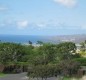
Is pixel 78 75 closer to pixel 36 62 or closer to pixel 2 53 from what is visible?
pixel 36 62

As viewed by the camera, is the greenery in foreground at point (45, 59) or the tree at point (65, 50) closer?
the greenery in foreground at point (45, 59)

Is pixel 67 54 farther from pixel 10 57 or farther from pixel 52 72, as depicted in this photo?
pixel 52 72

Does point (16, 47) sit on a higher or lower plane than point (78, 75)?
higher

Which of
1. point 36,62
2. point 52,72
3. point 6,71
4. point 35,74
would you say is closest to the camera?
point 35,74

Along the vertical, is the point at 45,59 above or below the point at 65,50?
below

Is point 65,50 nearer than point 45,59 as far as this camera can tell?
No

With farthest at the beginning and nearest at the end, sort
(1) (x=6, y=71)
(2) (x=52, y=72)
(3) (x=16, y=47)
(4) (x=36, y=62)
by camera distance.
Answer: (3) (x=16, y=47) → (1) (x=6, y=71) → (4) (x=36, y=62) → (2) (x=52, y=72)

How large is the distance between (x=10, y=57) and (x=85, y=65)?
45.0 ft

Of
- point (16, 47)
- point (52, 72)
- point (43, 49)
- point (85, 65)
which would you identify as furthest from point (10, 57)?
point (52, 72)

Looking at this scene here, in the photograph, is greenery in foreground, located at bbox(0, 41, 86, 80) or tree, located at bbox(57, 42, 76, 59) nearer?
greenery in foreground, located at bbox(0, 41, 86, 80)

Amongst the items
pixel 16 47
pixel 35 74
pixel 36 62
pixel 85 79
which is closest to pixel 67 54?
pixel 16 47

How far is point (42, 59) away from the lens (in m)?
51.0

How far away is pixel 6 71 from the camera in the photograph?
56.5 metres

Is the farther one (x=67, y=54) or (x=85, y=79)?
(x=67, y=54)
